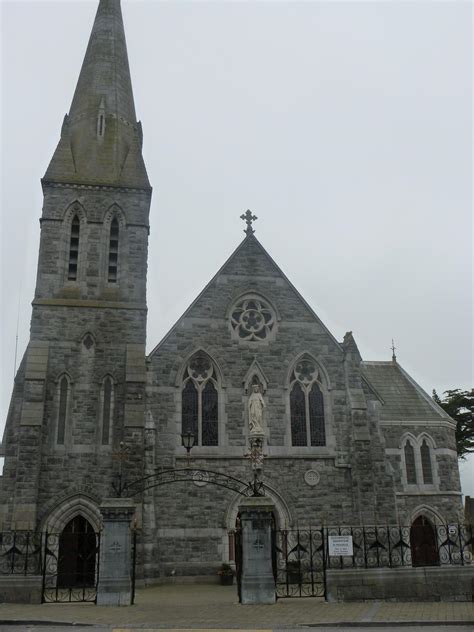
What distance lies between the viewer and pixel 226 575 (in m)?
21.9

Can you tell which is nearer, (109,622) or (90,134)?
(109,622)

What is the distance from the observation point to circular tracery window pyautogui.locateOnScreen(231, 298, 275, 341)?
25.6m

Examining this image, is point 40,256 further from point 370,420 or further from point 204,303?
point 370,420

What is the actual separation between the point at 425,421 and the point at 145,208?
14675 millimetres

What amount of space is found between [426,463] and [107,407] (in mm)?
13323

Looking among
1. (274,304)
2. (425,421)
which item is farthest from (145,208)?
(425,421)

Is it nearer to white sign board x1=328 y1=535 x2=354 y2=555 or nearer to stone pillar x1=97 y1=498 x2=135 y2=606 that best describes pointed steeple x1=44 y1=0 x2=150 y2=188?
stone pillar x1=97 y1=498 x2=135 y2=606

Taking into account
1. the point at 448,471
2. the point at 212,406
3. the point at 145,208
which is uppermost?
the point at 145,208

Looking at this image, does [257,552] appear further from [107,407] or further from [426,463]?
[426,463]

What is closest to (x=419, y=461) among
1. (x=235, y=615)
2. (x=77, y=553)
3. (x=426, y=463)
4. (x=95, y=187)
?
(x=426, y=463)

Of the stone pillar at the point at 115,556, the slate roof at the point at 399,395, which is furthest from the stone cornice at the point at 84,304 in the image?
the slate roof at the point at 399,395

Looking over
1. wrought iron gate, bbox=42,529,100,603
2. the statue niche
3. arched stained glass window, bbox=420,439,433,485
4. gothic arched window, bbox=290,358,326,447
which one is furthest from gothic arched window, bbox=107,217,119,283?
arched stained glass window, bbox=420,439,433,485

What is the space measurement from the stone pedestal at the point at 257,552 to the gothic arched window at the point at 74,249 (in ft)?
44.3

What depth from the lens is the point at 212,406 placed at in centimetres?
2447
